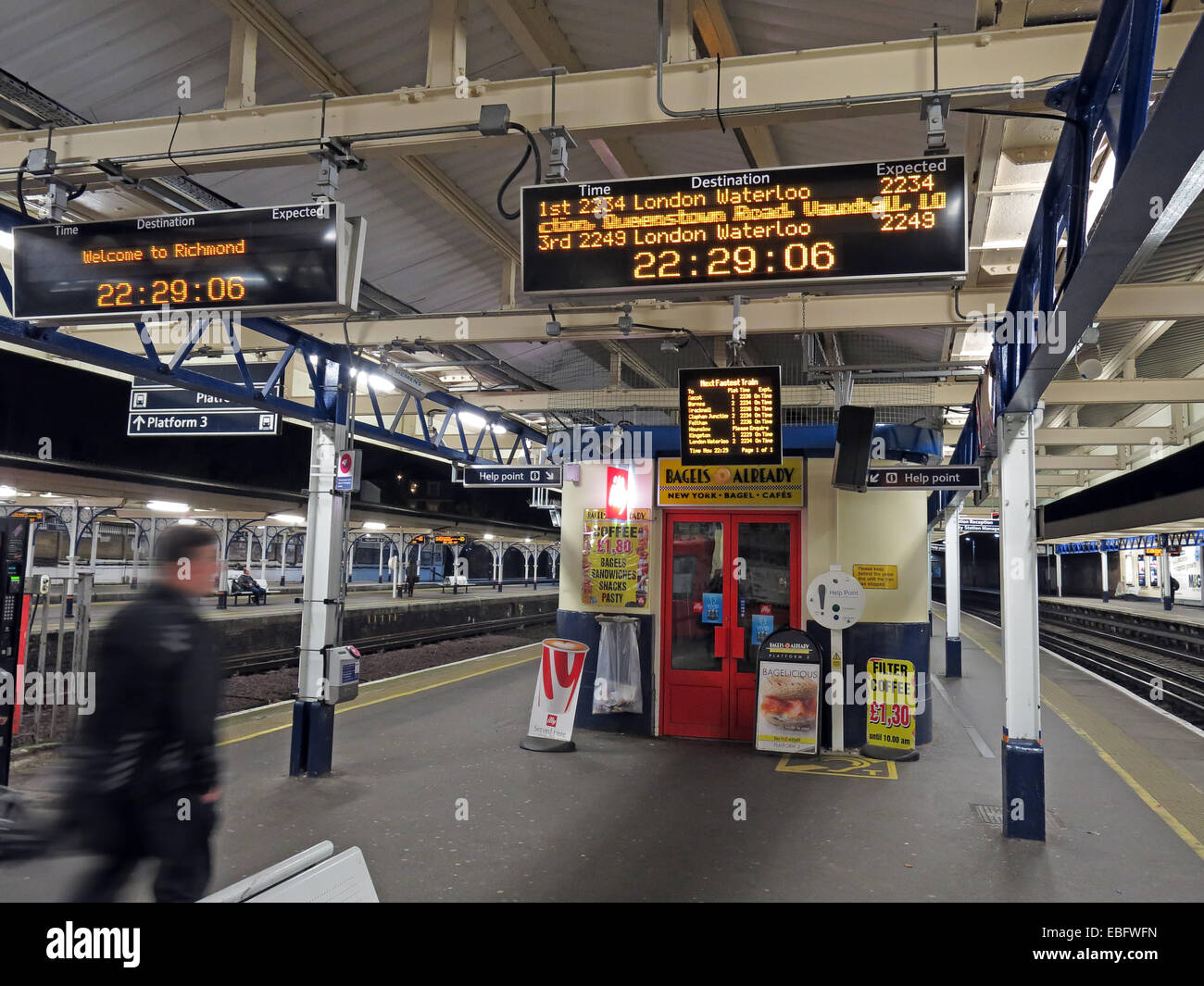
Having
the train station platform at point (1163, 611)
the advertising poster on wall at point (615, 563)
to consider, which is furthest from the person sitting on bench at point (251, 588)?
the train station platform at point (1163, 611)

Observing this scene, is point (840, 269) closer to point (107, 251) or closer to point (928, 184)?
point (928, 184)

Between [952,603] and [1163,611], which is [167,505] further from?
[1163,611]

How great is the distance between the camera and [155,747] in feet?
10.2

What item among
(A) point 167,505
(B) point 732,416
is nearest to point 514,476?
(B) point 732,416

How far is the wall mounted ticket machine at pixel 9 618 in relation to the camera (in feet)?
21.4

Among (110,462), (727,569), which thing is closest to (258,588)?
(110,462)

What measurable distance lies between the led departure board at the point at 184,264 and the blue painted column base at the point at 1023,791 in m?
5.73

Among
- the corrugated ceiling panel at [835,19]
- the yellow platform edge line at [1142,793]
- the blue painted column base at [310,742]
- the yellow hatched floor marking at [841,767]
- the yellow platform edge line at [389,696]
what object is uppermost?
the corrugated ceiling panel at [835,19]

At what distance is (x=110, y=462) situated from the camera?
10.7 meters

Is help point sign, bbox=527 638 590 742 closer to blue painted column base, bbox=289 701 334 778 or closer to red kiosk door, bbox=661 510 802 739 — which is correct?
red kiosk door, bbox=661 510 802 739

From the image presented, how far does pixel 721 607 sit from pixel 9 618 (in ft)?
22.1

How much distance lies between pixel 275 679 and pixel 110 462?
16.7 feet

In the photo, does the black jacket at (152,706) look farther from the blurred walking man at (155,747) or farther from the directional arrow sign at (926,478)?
the directional arrow sign at (926,478)
